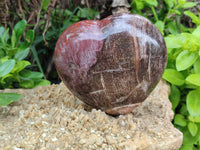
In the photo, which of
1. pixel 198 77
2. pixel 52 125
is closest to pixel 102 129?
pixel 52 125

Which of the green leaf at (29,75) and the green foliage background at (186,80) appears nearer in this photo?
the green foliage background at (186,80)

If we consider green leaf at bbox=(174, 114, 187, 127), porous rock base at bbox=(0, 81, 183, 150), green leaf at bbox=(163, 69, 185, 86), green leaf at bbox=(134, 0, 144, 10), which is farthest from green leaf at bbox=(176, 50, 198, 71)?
green leaf at bbox=(134, 0, 144, 10)

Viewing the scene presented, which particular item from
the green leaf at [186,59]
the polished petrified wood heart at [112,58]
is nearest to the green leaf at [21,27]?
the polished petrified wood heart at [112,58]

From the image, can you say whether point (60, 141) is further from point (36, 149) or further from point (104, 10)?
point (104, 10)

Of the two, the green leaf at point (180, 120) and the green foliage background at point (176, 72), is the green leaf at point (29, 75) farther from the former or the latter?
the green leaf at point (180, 120)

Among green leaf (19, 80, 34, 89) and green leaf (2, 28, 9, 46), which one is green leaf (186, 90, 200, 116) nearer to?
green leaf (19, 80, 34, 89)

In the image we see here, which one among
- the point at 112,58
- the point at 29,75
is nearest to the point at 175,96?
the point at 112,58
